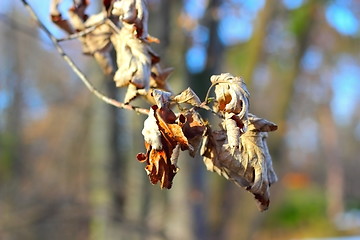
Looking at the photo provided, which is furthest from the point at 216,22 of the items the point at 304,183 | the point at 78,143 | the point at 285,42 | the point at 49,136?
the point at 304,183

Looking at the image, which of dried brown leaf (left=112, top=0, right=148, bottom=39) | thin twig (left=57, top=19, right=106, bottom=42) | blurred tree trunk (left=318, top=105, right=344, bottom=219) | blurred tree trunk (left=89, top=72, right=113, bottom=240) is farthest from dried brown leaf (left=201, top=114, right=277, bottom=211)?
blurred tree trunk (left=318, top=105, right=344, bottom=219)

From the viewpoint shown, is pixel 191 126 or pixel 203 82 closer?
pixel 191 126

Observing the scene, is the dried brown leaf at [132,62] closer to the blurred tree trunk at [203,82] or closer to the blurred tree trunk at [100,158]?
the blurred tree trunk at [203,82]

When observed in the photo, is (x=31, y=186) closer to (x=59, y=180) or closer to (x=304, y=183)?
(x=59, y=180)

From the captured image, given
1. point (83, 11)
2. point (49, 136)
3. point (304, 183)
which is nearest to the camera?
point (83, 11)

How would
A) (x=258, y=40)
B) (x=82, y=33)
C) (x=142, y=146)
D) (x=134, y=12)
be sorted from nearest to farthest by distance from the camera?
1. (x=134, y=12)
2. (x=82, y=33)
3. (x=142, y=146)
4. (x=258, y=40)

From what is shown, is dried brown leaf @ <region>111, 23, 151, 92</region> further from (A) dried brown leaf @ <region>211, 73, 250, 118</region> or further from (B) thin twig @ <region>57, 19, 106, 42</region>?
(A) dried brown leaf @ <region>211, 73, 250, 118</region>

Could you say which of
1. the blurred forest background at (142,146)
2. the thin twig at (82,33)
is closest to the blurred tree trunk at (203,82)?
the blurred forest background at (142,146)

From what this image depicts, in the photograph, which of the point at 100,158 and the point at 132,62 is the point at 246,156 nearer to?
the point at 132,62

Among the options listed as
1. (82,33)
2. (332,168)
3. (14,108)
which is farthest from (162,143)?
(332,168)
